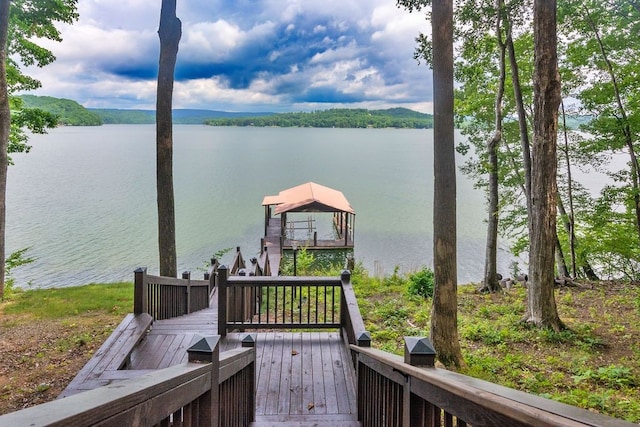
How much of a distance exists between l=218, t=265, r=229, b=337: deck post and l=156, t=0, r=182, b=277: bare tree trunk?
2832 millimetres

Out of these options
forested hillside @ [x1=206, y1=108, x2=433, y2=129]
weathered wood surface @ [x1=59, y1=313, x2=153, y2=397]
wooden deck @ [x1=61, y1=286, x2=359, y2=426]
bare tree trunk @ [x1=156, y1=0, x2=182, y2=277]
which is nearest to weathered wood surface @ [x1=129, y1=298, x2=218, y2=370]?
A: wooden deck @ [x1=61, y1=286, x2=359, y2=426]

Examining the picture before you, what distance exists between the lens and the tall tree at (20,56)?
831cm

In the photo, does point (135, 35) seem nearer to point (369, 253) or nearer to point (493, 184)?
point (493, 184)

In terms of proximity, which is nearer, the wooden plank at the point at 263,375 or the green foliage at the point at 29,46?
the wooden plank at the point at 263,375

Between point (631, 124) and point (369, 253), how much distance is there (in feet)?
42.8

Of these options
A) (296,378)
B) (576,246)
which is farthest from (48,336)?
(576,246)

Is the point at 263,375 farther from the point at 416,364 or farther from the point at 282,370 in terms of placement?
the point at 416,364

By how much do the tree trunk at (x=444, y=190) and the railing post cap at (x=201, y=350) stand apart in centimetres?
415

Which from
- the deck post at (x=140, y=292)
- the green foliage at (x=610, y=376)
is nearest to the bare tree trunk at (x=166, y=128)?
the deck post at (x=140, y=292)

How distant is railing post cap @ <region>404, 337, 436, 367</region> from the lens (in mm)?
1625

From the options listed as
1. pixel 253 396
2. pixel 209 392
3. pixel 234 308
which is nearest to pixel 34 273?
pixel 234 308

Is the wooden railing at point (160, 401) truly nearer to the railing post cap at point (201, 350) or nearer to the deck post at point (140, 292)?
the railing post cap at point (201, 350)

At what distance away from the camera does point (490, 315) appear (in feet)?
26.0

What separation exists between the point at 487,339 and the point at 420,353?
209 inches
